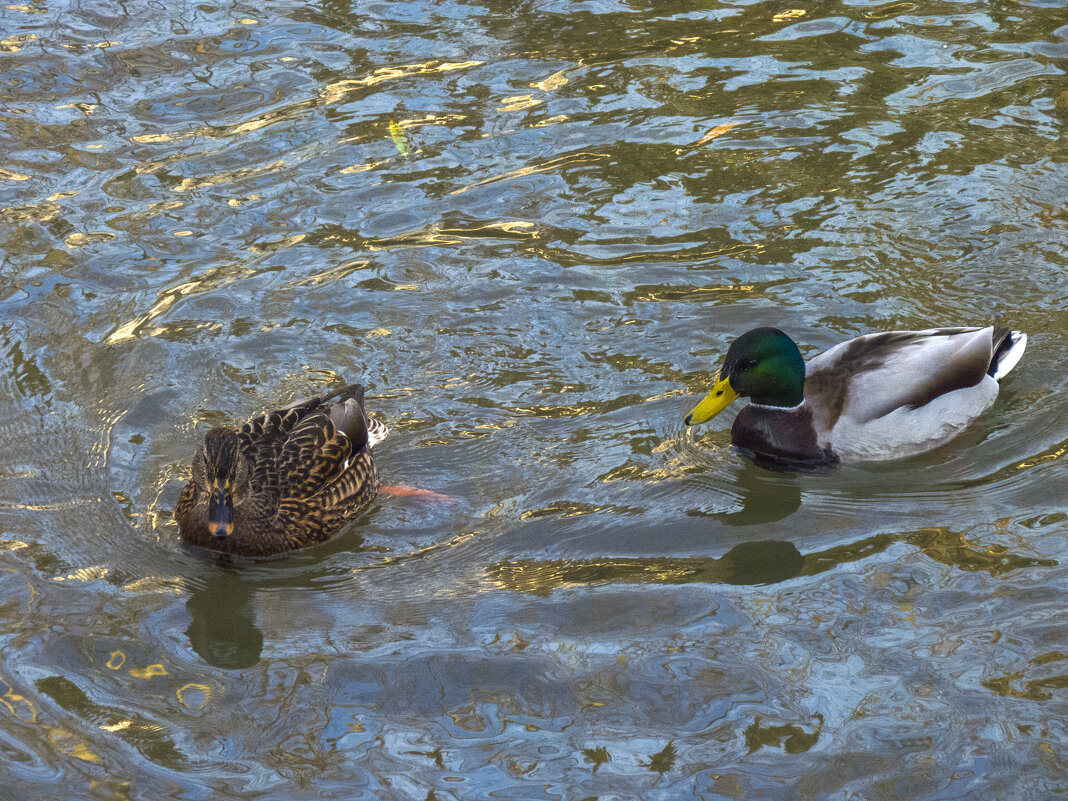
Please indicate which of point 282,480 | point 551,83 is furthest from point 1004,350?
point 551,83

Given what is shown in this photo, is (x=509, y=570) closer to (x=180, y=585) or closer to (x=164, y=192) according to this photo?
(x=180, y=585)

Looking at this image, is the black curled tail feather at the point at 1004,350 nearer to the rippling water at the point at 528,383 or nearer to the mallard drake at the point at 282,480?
the rippling water at the point at 528,383

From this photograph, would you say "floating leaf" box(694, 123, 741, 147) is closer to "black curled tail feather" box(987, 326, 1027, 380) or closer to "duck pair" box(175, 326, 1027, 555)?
"duck pair" box(175, 326, 1027, 555)

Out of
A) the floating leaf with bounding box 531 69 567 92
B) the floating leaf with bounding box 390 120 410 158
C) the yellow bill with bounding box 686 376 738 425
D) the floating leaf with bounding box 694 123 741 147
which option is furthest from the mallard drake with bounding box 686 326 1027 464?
the floating leaf with bounding box 531 69 567 92

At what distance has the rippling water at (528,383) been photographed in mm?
4938

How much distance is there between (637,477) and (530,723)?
1856mm

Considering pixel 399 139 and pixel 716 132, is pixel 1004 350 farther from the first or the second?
pixel 399 139

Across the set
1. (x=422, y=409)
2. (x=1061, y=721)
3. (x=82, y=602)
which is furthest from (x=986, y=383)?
(x=82, y=602)

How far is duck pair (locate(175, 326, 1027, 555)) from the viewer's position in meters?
6.16

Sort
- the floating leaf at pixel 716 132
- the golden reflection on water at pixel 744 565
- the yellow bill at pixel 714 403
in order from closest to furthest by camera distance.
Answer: the golden reflection on water at pixel 744 565
the yellow bill at pixel 714 403
the floating leaf at pixel 716 132

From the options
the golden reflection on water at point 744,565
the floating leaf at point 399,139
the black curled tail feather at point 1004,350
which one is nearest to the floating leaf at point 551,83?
the floating leaf at point 399,139

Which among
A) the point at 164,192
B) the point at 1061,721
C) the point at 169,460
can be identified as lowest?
the point at 1061,721

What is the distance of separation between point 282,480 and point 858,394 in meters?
3.01

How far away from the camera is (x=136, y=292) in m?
8.09
